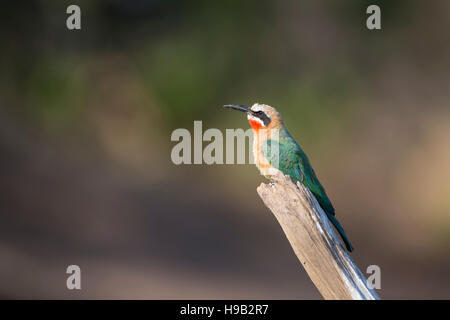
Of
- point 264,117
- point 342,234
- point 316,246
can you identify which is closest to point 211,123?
point 264,117

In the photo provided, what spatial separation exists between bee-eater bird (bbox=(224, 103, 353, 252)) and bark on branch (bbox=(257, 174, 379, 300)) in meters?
1.89

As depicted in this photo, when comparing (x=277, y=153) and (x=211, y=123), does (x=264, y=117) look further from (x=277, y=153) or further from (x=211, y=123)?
(x=211, y=123)

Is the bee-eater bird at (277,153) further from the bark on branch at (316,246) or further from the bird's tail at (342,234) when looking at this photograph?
the bark on branch at (316,246)

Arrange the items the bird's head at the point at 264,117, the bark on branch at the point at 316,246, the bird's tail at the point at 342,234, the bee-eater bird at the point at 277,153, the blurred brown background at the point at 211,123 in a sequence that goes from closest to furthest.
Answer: the bark on branch at the point at 316,246, the bird's tail at the point at 342,234, the bee-eater bird at the point at 277,153, the bird's head at the point at 264,117, the blurred brown background at the point at 211,123

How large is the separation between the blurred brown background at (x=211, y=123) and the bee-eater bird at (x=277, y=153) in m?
5.84

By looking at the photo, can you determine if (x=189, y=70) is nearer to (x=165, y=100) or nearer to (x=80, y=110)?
(x=165, y=100)

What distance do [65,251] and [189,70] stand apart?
18.6 feet

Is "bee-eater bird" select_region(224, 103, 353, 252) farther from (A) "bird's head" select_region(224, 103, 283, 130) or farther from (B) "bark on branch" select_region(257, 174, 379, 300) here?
(B) "bark on branch" select_region(257, 174, 379, 300)

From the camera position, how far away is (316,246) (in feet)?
10.4

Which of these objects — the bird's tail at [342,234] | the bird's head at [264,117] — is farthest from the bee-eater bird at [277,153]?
the bird's tail at [342,234]

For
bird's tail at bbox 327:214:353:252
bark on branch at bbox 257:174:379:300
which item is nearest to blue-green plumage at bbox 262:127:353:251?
bird's tail at bbox 327:214:353:252

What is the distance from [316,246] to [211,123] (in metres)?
10.4

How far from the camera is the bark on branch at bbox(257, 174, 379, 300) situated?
3059mm

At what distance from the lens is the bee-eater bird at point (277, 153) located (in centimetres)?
538
